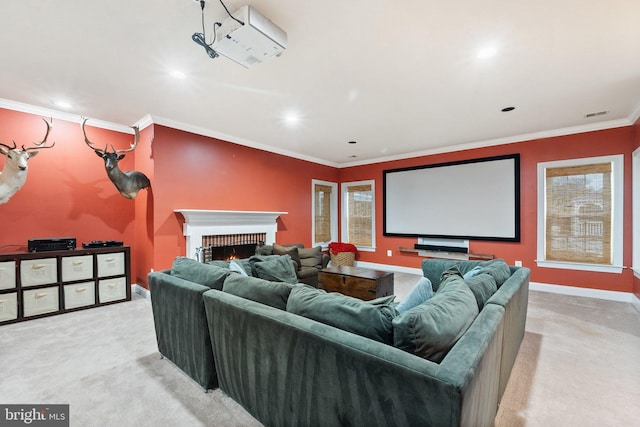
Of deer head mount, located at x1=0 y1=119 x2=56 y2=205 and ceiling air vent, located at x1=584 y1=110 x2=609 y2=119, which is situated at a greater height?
ceiling air vent, located at x1=584 y1=110 x2=609 y2=119

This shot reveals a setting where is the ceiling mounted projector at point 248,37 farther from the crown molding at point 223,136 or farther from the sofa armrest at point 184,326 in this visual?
the crown molding at point 223,136

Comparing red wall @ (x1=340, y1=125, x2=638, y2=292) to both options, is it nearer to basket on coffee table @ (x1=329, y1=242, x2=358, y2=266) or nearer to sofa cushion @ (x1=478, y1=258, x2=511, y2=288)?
basket on coffee table @ (x1=329, y1=242, x2=358, y2=266)

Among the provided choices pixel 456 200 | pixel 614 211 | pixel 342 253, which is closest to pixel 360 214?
pixel 342 253

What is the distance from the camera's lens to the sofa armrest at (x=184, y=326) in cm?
191

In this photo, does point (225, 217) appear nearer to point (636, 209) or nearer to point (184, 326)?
point (184, 326)

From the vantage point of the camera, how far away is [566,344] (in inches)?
105

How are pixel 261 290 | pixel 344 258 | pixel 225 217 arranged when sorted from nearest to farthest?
pixel 261 290, pixel 225 217, pixel 344 258

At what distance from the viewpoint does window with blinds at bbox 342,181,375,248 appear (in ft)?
21.7

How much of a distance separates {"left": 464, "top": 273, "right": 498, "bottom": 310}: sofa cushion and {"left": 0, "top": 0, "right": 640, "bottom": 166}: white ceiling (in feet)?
5.90

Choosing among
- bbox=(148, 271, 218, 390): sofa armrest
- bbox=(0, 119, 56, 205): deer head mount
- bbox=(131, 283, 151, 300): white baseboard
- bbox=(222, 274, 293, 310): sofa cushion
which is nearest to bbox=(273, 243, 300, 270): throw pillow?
bbox=(131, 283, 151, 300): white baseboard

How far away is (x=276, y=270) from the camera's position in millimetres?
2988

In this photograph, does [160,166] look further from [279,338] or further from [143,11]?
[279,338]

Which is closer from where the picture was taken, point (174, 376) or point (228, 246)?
point (174, 376)

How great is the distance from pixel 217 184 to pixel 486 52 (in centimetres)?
390
